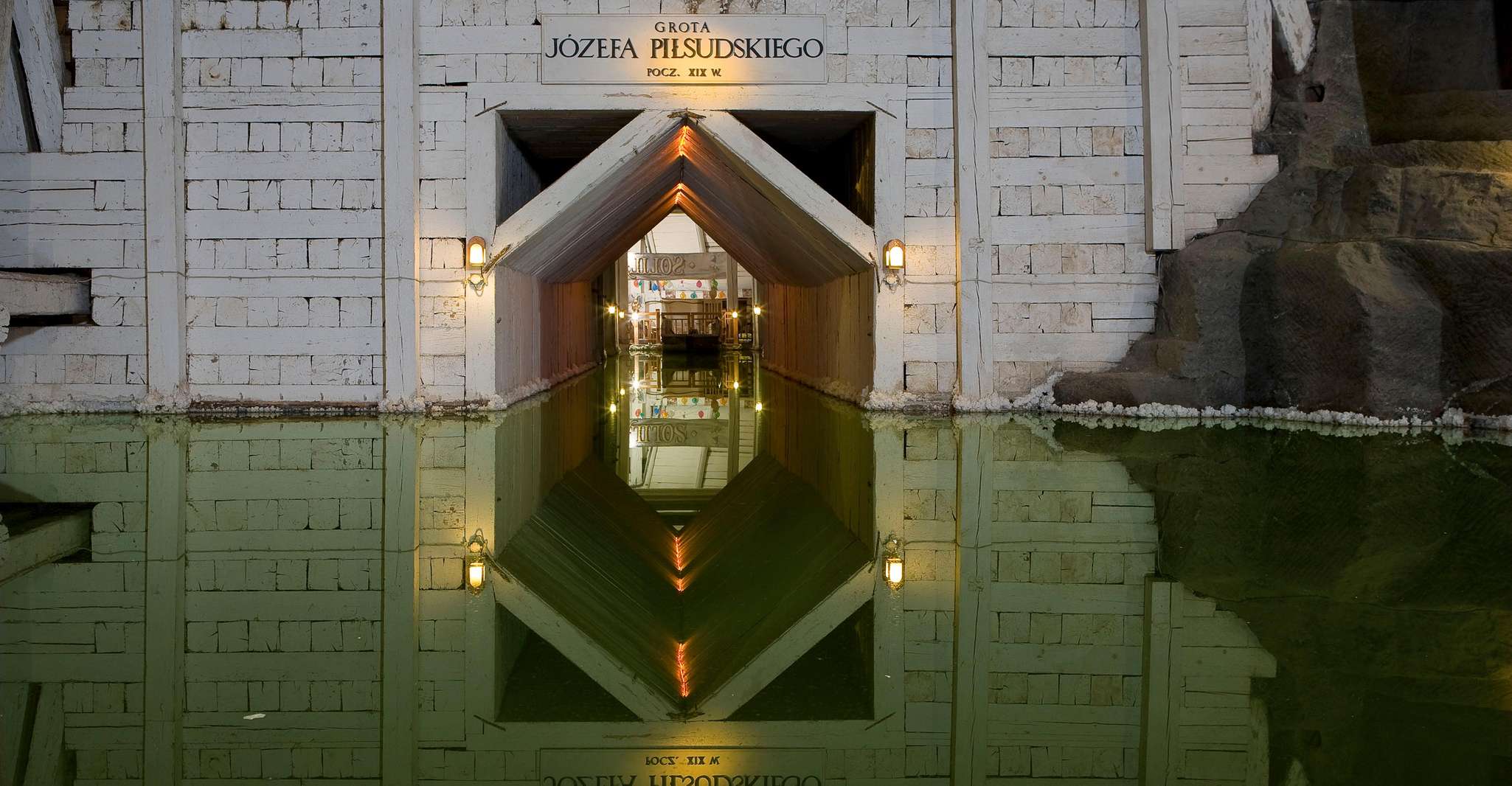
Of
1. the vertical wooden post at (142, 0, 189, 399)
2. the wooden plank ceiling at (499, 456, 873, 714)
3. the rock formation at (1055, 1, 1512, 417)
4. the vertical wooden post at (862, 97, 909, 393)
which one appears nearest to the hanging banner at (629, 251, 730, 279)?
the rock formation at (1055, 1, 1512, 417)

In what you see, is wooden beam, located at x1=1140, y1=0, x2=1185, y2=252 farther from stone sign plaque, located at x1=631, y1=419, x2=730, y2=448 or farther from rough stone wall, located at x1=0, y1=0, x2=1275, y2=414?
stone sign plaque, located at x1=631, y1=419, x2=730, y2=448

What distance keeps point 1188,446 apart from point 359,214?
6.96 metres

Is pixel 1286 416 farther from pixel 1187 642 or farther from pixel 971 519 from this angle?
pixel 1187 642

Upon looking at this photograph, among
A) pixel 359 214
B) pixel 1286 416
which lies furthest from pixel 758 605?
pixel 359 214

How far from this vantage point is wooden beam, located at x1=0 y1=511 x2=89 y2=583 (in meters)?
3.38

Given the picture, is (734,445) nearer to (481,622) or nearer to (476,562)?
(476,562)

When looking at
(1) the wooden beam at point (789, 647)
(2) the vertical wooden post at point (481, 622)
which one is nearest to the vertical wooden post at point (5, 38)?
(2) the vertical wooden post at point (481, 622)

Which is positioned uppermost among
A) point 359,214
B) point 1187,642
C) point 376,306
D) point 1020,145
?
point 1020,145

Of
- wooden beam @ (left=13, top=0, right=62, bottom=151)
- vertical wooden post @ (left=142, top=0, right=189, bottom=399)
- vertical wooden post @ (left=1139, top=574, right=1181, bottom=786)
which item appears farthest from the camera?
vertical wooden post @ (left=142, top=0, right=189, bottom=399)

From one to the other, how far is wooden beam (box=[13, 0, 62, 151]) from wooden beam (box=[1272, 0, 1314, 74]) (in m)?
10.9

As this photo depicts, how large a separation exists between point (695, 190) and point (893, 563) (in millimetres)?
11062

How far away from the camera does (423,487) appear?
5.19m

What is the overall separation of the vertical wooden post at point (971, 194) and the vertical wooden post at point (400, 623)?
558 centimetres

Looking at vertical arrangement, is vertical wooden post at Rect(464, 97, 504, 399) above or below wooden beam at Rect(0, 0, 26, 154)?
below
